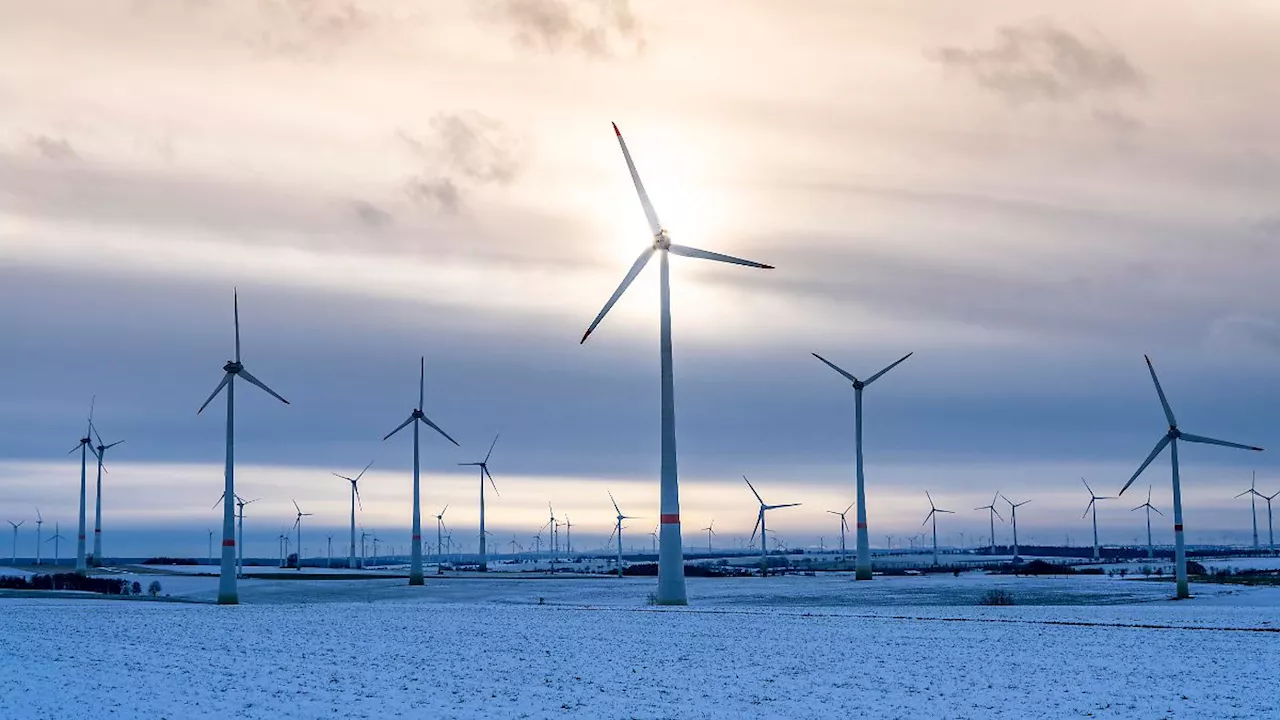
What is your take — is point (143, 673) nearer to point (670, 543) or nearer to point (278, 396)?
point (670, 543)

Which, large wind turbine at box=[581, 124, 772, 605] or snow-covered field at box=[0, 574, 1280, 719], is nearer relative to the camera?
snow-covered field at box=[0, 574, 1280, 719]

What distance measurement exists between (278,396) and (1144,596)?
54.8m

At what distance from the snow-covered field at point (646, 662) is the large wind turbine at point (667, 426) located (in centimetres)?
234

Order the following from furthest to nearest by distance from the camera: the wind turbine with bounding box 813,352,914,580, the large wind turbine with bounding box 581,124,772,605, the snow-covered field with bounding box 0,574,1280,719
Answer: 1. the wind turbine with bounding box 813,352,914,580
2. the large wind turbine with bounding box 581,124,772,605
3. the snow-covered field with bounding box 0,574,1280,719

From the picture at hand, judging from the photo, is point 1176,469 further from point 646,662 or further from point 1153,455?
point 646,662

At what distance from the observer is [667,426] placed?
6456cm

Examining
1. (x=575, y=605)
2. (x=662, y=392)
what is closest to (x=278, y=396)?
(x=575, y=605)

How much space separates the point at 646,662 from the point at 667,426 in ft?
88.1

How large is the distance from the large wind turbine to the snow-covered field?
234 centimetres

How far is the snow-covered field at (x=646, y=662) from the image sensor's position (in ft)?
95.3

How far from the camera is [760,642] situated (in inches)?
1763

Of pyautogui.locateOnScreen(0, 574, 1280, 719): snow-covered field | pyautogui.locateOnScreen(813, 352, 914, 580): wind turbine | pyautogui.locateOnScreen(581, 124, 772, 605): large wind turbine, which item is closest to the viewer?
pyautogui.locateOnScreen(0, 574, 1280, 719): snow-covered field

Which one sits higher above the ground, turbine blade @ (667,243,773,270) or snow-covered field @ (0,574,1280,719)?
turbine blade @ (667,243,773,270)

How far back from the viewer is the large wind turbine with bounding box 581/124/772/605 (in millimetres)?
63250
